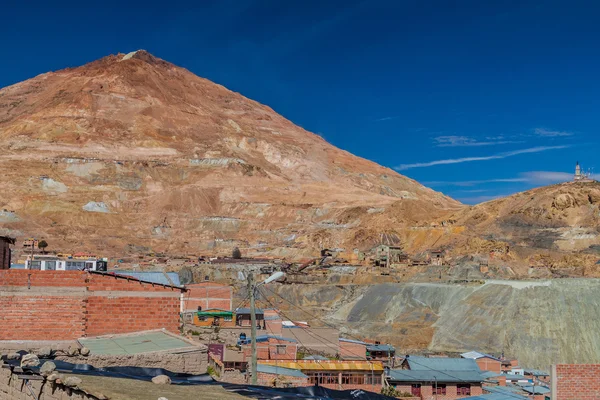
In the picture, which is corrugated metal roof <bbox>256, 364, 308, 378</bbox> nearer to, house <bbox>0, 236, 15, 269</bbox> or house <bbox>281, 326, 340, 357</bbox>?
house <bbox>0, 236, 15, 269</bbox>

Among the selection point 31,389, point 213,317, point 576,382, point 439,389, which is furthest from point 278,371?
point 213,317

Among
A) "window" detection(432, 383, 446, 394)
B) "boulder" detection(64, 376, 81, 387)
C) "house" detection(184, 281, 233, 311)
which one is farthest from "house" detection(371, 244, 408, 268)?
"boulder" detection(64, 376, 81, 387)

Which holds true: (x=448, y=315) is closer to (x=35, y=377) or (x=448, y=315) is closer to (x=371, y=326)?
(x=371, y=326)

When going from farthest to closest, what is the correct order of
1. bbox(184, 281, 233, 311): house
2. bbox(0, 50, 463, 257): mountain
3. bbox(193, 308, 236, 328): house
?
bbox(0, 50, 463, 257): mountain < bbox(184, 281, 233, 311): house < bbox(193, 308, 236, 328): house

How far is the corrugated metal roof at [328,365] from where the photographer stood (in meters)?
24.7

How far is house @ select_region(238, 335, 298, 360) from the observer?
2775 centimetres

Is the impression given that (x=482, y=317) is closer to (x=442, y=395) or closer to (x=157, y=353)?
(x=442, y=395)

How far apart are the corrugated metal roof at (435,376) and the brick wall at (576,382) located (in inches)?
487

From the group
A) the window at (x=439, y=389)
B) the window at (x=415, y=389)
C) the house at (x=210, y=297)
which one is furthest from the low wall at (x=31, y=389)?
the house at (x=210, y=297)

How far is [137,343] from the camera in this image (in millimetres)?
14016

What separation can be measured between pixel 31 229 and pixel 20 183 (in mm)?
20486

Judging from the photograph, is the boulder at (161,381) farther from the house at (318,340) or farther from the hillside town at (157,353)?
the house at (318,340)

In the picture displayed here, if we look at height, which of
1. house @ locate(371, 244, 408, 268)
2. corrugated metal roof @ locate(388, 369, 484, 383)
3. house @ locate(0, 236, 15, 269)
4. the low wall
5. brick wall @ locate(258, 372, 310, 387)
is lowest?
corrugated metal roof @ locate(388, 369, 484, 383)

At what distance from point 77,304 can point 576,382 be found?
34.6ft
